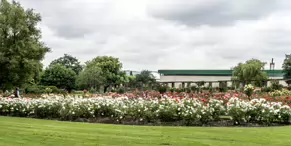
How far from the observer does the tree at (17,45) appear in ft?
49.8

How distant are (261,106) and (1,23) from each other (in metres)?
12.6

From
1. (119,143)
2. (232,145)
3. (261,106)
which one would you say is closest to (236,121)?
(261,106)

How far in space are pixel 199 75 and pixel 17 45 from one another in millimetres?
52667

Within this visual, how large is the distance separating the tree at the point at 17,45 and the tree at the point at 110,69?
4261 cm

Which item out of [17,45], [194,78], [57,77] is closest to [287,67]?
[194,78]

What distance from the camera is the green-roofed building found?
62719 mm

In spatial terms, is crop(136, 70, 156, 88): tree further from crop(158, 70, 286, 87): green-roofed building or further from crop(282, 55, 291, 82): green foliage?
crop(282, 55, 291, 82): green foliage

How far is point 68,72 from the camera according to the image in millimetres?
59219

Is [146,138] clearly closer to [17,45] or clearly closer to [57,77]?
[17,45]

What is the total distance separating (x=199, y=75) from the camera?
213 feet

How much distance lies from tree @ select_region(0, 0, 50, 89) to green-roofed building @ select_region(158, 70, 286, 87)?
4578 cm

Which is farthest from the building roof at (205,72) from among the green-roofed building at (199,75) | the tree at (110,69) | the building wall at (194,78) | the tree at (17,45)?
the tree at (17,45)

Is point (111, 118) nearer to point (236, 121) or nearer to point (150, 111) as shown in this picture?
point (150, 111)

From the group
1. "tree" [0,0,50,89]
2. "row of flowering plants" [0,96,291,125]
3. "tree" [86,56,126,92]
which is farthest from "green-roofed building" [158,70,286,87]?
"row of flowering plants" [0,96,291,125]
